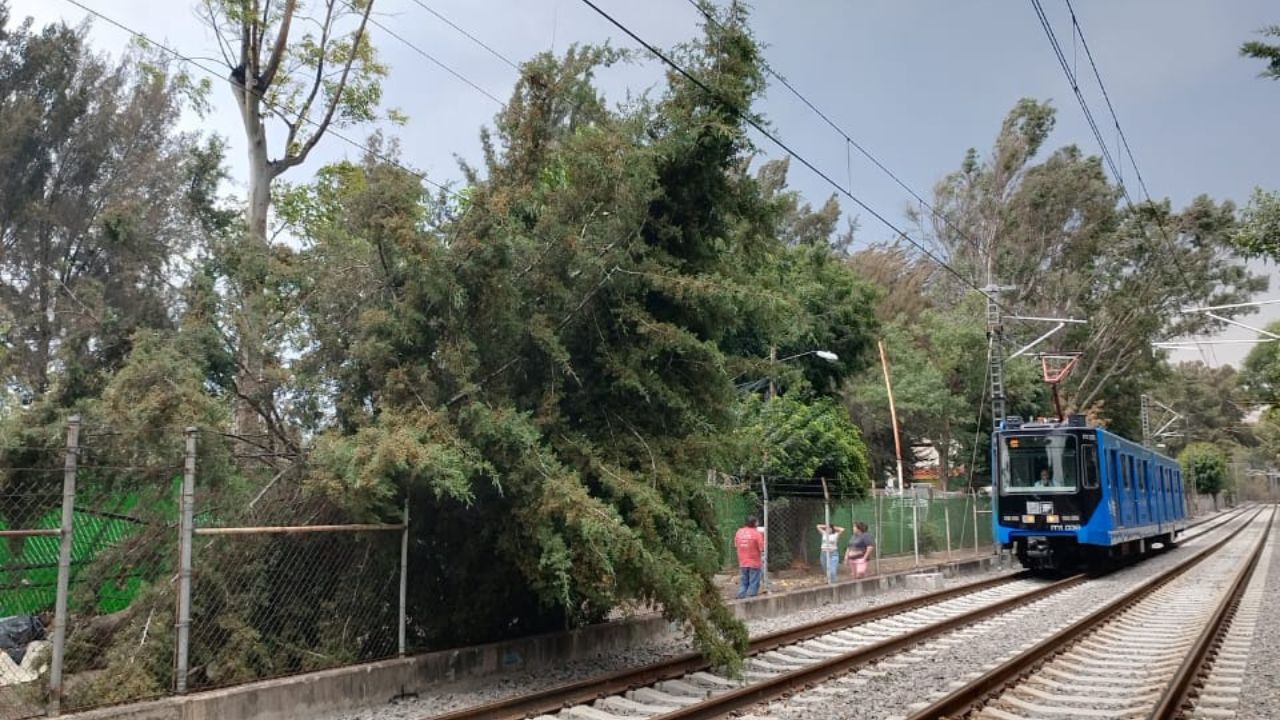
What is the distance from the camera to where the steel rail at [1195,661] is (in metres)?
7.94

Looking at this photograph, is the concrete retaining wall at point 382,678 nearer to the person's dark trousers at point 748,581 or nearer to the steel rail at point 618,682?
the steel rail at point 618,682

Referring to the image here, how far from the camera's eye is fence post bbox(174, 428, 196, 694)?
7.45 meters

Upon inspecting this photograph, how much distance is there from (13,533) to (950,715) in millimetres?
6949

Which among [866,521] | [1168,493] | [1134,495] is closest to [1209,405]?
[1168,493]

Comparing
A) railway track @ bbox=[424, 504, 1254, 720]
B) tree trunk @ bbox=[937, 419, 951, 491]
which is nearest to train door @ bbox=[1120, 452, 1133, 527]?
railway track @ bbox=[424, 504, 1254, 720]

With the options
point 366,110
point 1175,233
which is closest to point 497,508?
point 366,110

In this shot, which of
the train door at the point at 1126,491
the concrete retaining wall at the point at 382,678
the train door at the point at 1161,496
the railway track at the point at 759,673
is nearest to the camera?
the concrete retaining wall at the point at 382,678

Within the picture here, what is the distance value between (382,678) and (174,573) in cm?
195

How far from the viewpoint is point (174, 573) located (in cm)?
802

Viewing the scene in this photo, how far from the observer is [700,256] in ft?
34.8

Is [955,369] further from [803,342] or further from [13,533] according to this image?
[13,533]

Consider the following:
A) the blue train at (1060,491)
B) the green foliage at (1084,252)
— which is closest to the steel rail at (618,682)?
the blue train at (1060,491)

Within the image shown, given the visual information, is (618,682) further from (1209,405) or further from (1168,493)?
(1209,405)

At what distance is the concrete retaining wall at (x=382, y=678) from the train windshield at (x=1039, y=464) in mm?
11634
